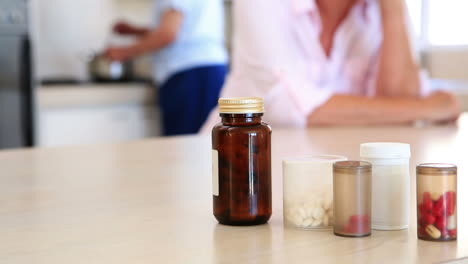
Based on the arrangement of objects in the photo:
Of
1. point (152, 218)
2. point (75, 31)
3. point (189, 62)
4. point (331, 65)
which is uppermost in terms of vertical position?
point (75, 31)

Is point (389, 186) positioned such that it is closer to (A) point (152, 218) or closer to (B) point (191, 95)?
(A) point (152, 218)

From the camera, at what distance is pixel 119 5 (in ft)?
13.5

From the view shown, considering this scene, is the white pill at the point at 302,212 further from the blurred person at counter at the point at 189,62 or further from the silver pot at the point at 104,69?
the silver pot at the point at 104,69

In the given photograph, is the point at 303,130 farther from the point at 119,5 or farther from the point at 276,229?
the point at 119,5

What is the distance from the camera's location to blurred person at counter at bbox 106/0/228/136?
332cm

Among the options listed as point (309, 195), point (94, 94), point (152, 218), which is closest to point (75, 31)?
point (94, 94)

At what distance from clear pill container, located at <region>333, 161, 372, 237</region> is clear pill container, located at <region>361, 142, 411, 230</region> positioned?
0.09ft

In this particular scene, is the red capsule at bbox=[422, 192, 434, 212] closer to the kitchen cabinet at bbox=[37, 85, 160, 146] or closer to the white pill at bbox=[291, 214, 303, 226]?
the white pill at bbox=[291, 214, 303, 226]

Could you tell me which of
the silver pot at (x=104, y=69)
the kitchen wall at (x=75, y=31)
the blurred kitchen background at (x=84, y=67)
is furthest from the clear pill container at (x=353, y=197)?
the kitchen wall at (x=75, y=31)

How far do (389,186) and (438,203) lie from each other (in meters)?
0.07

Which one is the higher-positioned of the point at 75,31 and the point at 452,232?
the point at 75,31

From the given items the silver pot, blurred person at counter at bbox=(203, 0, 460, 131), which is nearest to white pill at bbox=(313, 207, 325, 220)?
blurred person at counter at bbox=(203, 0, 460, 131)

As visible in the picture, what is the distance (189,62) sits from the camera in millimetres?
3404

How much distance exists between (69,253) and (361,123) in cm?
131
